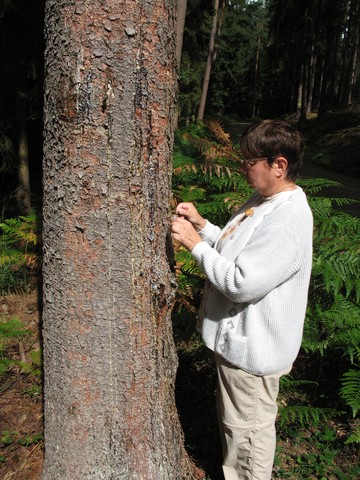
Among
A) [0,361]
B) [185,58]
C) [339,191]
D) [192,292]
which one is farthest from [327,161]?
[0,361]

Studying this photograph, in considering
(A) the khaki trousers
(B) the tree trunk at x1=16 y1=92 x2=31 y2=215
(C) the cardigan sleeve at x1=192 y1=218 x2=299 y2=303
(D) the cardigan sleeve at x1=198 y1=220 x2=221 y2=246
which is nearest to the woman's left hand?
(C) the cardigan sleeve at x1=192 y1=218 x2=299 y2=303

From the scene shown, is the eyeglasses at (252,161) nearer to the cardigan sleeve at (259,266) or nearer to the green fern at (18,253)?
the cardigan sleeve at (259,266)

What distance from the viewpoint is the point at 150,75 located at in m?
1.62

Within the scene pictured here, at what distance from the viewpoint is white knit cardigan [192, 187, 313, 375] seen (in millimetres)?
1700

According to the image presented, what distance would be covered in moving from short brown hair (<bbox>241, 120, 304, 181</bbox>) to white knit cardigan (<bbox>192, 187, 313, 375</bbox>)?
162 millimetres

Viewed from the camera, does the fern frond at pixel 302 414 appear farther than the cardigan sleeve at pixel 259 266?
Yes

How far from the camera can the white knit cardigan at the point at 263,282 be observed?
5.58 ft

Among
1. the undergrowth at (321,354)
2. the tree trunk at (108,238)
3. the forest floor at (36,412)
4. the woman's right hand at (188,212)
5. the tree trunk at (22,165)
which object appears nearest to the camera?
the tree trunk at (108,238)

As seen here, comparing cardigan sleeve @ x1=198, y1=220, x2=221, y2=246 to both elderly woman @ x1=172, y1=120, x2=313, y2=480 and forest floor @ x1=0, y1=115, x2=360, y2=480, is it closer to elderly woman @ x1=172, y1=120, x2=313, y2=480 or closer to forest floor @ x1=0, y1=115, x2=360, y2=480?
elderly woman @ x1=172, y1=120, x2=313, y2=480

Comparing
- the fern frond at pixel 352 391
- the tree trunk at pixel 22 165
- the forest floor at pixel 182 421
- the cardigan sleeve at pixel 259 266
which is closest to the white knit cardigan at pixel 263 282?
the cardigan sleeve at pixel 259 266

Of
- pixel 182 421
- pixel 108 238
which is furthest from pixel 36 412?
pixel 108 238

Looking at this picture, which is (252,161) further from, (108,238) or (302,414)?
(302,414)

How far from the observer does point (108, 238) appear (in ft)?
5.54

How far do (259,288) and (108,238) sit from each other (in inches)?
26.8
